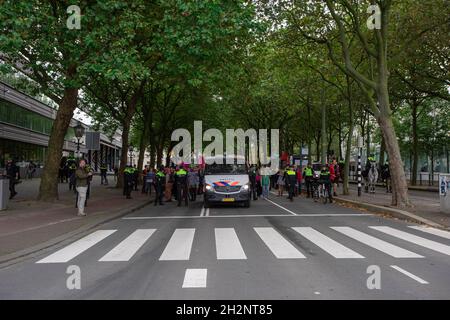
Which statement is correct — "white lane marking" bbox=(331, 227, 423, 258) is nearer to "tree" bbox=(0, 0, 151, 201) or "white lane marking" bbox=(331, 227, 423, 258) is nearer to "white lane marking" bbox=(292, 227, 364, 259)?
"white lane marking" bbox=(292, 227, 364, 259)

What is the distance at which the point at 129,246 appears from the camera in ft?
31.6

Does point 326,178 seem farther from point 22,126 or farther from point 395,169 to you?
point 22,126

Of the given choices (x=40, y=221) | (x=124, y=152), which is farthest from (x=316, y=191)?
(x=124, y=152)

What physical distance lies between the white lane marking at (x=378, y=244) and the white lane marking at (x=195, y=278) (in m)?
3.59

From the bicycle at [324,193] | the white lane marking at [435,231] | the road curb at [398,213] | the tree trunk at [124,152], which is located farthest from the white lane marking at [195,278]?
the tree trunk at [124,152]

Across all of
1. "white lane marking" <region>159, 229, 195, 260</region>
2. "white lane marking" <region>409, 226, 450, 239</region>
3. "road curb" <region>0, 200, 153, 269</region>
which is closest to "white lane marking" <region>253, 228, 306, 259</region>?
"white lane marking" <region>159, 229, 195, 260</region>

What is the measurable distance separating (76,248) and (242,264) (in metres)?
3.79

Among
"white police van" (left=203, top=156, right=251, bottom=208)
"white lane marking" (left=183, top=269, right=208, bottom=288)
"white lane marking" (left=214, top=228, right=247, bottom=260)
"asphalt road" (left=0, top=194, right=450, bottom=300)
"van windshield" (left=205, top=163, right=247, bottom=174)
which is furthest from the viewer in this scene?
"van windshield" (left=205, top=163, right=247, bottom=174)

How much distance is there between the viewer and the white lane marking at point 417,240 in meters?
9.20

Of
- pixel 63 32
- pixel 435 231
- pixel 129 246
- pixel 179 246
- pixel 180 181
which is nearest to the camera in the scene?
pixel 179 246

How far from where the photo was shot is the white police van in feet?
62.6

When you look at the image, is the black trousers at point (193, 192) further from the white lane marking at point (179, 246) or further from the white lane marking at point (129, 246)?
the white lane marking at point (179, 246)
